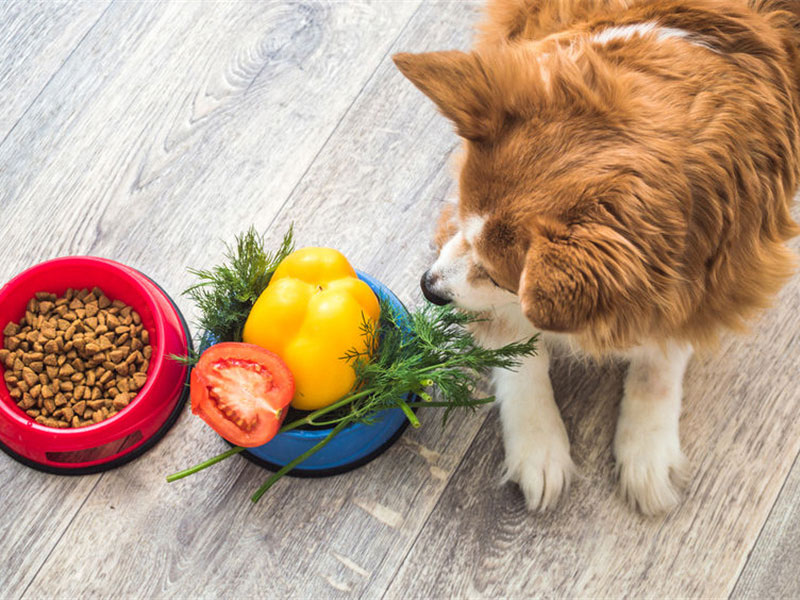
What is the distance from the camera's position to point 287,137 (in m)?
1.68

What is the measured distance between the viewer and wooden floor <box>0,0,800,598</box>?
4.63 ft

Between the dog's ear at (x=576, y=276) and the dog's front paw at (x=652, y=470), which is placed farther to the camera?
the dog's front paw at (x=652, y=470)

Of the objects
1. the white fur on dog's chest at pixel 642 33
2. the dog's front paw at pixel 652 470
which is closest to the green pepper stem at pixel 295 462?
the dog's front paw at pixel 652 470

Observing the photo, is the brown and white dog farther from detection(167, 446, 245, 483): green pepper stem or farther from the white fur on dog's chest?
detection(167, 446, 245, 483): green pepper stem

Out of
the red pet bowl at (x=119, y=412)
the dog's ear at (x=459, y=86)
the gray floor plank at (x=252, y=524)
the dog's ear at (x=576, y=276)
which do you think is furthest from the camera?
the gray floor plank at (x=252, y=524)

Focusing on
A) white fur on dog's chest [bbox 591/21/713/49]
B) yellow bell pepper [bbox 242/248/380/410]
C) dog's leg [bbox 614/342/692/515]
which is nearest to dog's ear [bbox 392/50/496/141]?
white fur on dog's chest [bbox 591/21/713/49]

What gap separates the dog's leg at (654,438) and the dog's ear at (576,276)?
506 millimetres

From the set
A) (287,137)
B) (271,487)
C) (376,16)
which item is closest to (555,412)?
(271,487)

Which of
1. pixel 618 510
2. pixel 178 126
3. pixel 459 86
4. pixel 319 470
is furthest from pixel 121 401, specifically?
pixel 618 510

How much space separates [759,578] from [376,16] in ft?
4.69

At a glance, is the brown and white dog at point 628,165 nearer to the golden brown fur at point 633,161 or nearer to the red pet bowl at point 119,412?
the golden brown fur at point 633,161

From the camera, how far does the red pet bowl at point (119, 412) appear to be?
1302 mm

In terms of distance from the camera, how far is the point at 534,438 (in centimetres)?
141

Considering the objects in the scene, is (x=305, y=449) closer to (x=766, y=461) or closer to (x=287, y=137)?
(x=287, y=137)
